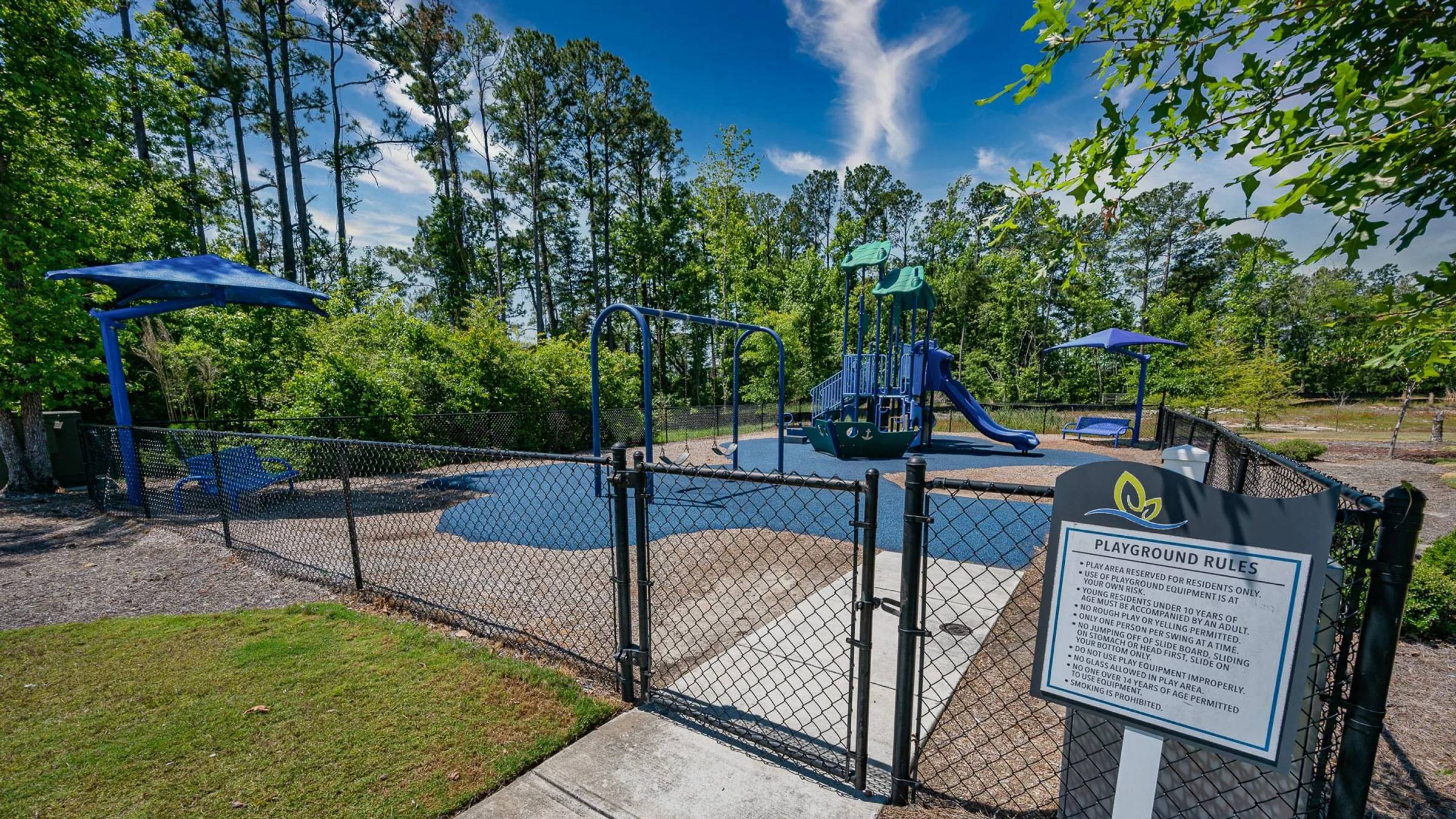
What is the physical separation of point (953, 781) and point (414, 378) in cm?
1172

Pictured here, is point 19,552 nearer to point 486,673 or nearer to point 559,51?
point 486,673

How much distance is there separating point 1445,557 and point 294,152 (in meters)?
28.2

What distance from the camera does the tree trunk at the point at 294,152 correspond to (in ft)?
60.0

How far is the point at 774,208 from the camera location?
3506 centimetres

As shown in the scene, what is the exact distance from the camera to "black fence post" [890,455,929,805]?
1.83m

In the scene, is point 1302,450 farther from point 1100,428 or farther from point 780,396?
point 780,396

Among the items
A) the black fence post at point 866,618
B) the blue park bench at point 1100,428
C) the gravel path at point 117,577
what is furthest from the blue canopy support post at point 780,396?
the blue park bench at point 1100,428

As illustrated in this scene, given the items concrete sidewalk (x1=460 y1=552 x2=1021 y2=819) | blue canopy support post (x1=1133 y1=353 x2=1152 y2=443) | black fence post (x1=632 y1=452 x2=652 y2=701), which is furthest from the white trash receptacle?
blue canopy support post (x1=1133 y1=353 x2=1152 y2=443)

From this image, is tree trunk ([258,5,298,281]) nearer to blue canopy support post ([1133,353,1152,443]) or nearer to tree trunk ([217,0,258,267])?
tree trunk ([217,0,258,267])

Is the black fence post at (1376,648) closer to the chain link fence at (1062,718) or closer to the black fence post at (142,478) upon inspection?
the chain link fence at (1062,718)

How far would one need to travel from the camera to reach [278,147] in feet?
61.9

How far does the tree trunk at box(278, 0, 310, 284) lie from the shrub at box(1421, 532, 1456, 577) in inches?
1024

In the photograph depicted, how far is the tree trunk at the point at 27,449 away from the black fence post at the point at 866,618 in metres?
11.4

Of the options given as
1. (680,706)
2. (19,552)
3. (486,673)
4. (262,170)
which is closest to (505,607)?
A: (486,673)
